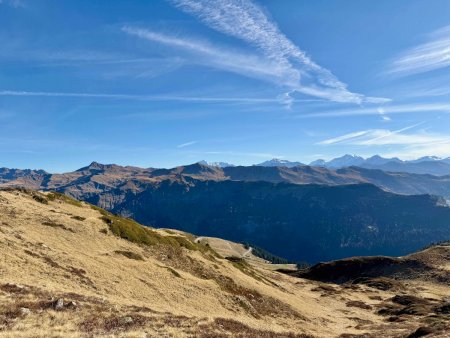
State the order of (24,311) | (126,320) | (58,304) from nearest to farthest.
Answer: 1. (24,311)
2. (58,304)
3. (126,320)

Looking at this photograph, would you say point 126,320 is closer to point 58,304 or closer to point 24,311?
point 58,304

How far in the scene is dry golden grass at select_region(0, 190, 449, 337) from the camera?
→ 93.7 feet

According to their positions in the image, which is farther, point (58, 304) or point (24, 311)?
point (58, 304)

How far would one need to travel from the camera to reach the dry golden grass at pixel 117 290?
28.5 metres

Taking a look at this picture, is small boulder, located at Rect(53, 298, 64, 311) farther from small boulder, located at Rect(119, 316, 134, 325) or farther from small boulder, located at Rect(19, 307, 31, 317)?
small boulder, located at Rect(119, 316, 134, 325)

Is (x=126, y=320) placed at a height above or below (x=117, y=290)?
above

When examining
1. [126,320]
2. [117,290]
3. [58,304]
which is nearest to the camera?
[58,304]

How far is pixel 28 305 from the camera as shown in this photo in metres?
28.3

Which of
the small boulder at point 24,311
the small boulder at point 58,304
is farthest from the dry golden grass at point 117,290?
the small boulder at point 58,304

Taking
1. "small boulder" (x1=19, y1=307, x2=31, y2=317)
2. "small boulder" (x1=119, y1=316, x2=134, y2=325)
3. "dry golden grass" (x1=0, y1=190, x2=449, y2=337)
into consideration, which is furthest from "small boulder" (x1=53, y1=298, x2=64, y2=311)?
"small boulder" (x1=119, y1=316, x2=134, y2=325)

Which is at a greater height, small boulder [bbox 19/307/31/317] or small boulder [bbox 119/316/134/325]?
small boulder [bbox 19/307/31/317]

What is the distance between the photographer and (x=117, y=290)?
1753 inches

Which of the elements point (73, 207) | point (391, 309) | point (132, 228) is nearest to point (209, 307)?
point (132, 228)

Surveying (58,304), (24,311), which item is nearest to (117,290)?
(58,304)
